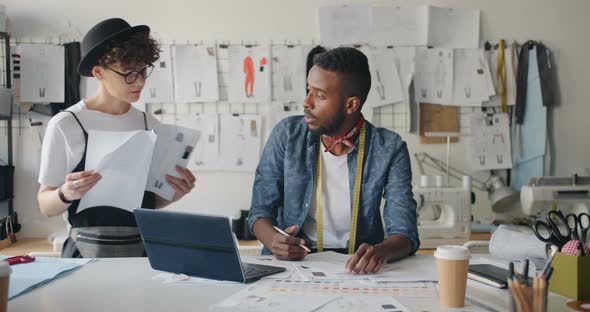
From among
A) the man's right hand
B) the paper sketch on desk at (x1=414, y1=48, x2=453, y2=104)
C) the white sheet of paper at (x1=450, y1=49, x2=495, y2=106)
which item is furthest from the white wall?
the man's right hand

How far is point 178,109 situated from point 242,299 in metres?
2.33

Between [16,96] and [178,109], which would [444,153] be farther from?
[16,96]

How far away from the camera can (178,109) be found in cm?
343

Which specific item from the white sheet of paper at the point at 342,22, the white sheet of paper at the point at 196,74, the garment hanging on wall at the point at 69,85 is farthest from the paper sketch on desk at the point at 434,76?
the garment hanging on wall at the point at 69,85

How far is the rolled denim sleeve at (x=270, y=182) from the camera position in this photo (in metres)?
1.93

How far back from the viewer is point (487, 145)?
3.54 m

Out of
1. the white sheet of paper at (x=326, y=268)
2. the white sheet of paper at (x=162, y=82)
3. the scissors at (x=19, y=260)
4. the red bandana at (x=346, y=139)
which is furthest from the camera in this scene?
the white sheet of paper at (x=162, y=82)

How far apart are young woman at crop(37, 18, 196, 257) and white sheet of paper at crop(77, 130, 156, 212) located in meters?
0.04

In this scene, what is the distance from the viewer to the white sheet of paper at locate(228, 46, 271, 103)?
3428 millimetres

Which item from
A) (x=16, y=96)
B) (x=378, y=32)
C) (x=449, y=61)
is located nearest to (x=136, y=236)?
(x=16, y=96)

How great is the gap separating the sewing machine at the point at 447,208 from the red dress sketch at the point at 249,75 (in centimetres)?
119

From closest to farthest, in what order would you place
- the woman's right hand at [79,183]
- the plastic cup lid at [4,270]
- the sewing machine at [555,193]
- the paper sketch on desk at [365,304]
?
the plastic cup lid at [4,270]
the paper sketch on desk at [365,304]
the woman's right hand at [79,183]
the sewing machine at [555,193]

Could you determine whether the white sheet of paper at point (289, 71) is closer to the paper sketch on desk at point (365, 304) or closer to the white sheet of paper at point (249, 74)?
the white sheet of paper at point (249, 74)

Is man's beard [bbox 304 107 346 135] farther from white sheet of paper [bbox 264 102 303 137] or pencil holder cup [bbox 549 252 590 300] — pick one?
white sheet of paper [bbox 264 102 303 137]
